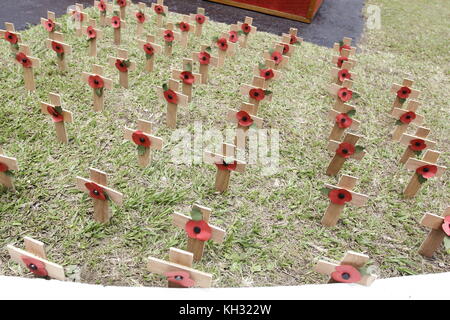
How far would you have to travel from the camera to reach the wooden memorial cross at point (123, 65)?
158 inches

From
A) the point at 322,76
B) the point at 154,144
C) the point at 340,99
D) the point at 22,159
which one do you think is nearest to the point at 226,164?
the point at 154,144

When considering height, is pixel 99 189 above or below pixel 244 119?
below

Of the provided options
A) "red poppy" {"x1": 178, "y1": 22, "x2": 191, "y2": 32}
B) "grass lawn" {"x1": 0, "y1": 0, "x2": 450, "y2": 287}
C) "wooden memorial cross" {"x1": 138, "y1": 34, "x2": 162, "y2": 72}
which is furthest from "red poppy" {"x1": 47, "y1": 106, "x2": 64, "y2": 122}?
"red poppy" {"x1": 178, "y1": 22, "x2": 191, "y2": 32}

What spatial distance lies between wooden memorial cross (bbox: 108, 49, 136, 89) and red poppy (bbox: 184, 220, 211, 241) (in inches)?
93.5

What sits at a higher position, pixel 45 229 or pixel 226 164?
pixel 226 164

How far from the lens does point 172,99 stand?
3.54 metres

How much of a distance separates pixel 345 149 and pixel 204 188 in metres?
1.20

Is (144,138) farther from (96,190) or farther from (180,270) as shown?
(180,270)

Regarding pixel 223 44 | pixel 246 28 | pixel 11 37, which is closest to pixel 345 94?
pixel 223 44

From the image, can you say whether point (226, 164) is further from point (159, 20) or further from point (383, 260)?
point (159, 20)

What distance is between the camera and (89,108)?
3.87 meters
